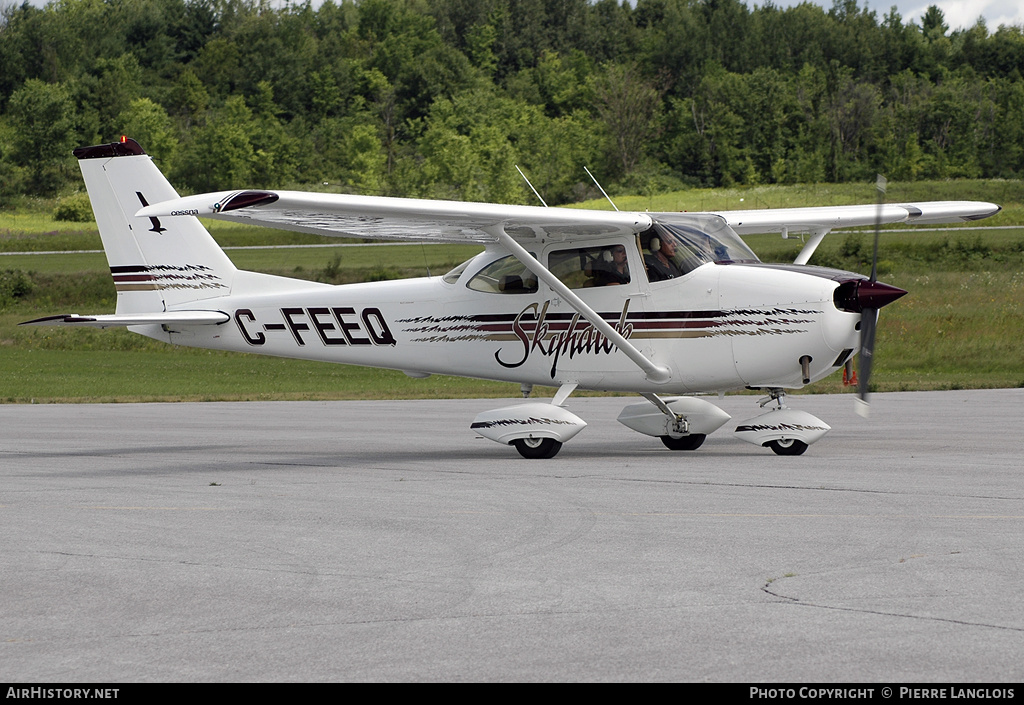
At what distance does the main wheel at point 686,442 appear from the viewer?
13.8 meters

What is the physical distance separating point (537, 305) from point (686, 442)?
2.36m

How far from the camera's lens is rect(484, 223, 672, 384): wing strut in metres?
12.7

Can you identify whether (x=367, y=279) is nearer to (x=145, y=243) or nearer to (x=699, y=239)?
(x=145, y=243)

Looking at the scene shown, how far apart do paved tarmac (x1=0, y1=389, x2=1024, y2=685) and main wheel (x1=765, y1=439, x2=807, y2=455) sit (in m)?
0.21

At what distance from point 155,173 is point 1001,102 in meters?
93.1

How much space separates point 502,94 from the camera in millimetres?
117312

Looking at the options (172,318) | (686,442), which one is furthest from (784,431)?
(172,318)

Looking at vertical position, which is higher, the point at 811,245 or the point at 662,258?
the point at 662,258

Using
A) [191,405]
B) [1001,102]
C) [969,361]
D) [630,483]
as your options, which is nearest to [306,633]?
[630,483]

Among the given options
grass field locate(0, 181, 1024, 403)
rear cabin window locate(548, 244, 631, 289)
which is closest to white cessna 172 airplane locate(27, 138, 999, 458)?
rear cabin window locate(548, 244, 631, 289)

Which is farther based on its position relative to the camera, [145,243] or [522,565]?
[145,243]

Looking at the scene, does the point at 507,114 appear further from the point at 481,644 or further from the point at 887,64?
the point at 481,644

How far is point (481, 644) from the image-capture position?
5.27 m

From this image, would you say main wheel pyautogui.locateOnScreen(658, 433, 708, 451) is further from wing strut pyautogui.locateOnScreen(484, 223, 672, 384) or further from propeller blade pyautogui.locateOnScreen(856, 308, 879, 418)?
propeller blade pyautogui.locateOnScreen(856, 308, 879, 418)
